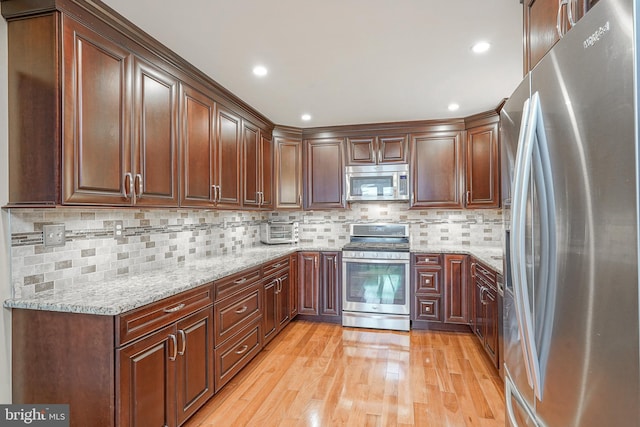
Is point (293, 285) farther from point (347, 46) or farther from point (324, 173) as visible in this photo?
point (347, 46)

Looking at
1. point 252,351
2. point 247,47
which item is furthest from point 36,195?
point 252,351

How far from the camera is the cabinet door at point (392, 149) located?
13.0ft

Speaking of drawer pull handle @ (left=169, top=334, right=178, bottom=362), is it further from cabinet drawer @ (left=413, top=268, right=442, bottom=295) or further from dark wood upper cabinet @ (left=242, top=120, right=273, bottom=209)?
cabinet drawer @ (left=413, top=268, right=442, bottom=295)

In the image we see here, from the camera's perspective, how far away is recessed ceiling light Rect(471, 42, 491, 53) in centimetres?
209

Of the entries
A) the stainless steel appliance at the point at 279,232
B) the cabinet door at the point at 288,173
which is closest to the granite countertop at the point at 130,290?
the stainless steel appliance at the point at 279,232

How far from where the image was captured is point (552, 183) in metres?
0.95

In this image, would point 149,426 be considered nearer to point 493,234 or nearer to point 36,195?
point 36,195

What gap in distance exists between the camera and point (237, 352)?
8.35ft

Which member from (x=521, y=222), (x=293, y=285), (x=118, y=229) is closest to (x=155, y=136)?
(x=118, y=229)

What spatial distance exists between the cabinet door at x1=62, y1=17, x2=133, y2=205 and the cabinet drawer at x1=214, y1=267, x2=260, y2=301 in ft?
2.61

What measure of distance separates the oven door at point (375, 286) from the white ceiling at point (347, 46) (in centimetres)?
170

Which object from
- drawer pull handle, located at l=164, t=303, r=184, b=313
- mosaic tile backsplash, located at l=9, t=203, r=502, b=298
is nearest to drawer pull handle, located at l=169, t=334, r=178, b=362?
drawer pull handle, located at l=164, t=303, r=184, b=313

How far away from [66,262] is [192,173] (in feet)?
3.11

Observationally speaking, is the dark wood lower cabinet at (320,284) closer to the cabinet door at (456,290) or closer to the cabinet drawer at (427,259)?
the cabinet drawer at (427,259)
